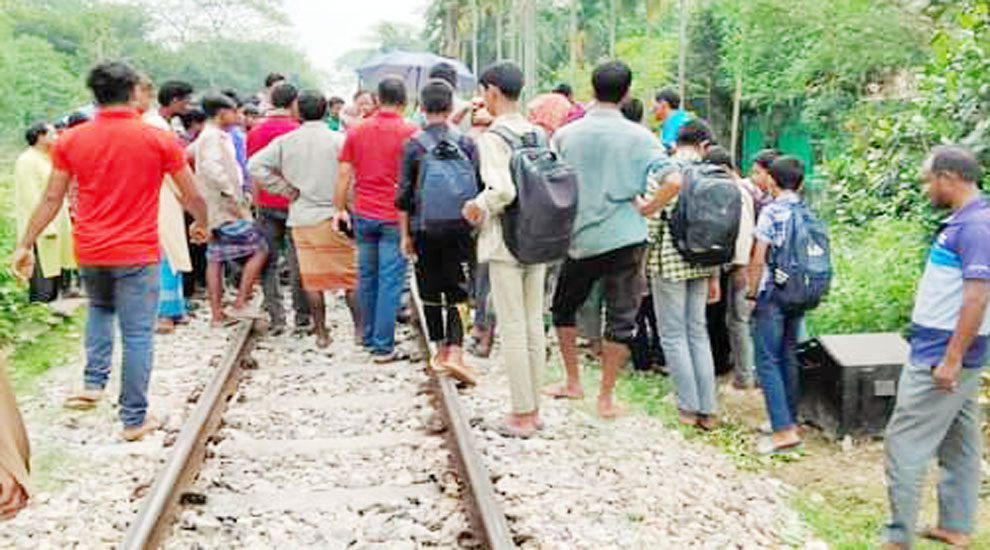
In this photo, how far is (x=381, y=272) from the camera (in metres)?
7.39

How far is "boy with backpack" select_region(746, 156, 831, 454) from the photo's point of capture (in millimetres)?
5660

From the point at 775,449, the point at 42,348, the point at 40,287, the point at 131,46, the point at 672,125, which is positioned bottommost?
the point at 775,449

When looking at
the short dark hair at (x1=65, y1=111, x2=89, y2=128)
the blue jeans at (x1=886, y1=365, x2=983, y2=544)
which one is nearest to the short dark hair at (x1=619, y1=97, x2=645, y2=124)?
the blue jeans at (x1=886, y1=365, x2=983, y2=544)

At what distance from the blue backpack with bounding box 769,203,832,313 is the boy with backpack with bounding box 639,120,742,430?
42cm

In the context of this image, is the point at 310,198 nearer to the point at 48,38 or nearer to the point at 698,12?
the point at 698,12

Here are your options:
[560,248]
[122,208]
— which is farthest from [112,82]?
[560,248]

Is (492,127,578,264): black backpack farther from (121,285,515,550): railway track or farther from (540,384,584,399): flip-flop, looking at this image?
(540,384,584,399): flip-flop

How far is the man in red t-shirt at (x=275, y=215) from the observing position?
830cm

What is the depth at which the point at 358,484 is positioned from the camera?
504 cm

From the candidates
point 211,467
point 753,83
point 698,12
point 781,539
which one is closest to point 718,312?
point 781,539

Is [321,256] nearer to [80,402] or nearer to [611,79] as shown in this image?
[80,402]

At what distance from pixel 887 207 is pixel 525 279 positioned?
4.10 metres

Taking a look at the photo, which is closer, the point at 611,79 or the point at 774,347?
the point at 611,79

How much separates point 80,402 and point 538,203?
321 cm
